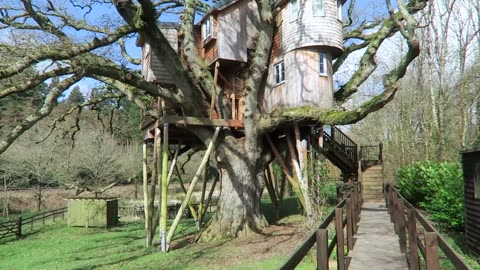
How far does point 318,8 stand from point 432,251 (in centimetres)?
1348

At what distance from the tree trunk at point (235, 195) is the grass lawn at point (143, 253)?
2.40 feet

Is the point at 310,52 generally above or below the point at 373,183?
above

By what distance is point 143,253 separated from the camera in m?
13.2

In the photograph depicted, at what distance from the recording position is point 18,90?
8414mm

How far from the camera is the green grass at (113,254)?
35.8 feet

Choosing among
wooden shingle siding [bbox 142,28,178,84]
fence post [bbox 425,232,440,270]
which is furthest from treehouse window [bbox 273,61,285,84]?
fence post [bbox 425,232,440,270]

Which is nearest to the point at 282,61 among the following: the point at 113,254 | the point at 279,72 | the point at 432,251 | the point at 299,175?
the point at 279,72

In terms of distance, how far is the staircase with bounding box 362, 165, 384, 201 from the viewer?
71.4 ft

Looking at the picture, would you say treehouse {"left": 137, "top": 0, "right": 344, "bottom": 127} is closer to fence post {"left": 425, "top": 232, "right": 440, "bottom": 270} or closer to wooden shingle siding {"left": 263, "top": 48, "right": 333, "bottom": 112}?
wooden shingle siding {"left": 263, "top": 48, "right": 333, "bottom": 112}

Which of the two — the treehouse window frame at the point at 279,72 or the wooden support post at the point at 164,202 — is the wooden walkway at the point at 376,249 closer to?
the wooden support post at the point at 164,202

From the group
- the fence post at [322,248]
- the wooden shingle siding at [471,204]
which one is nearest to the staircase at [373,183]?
the wooden shingle siding at [471,204]

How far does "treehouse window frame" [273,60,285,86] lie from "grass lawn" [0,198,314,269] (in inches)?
241

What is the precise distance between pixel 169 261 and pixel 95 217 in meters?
13.9

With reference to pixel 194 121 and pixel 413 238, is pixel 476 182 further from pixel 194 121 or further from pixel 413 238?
pixel 194 121
